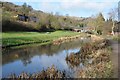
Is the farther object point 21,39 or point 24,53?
point 21,39

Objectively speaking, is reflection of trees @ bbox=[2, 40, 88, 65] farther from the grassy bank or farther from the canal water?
the grassy bank

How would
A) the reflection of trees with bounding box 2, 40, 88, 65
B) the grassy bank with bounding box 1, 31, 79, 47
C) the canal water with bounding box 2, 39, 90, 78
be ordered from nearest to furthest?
the canal water with bounding box 2, 39, 90, 78
the reflection of trees with bounding box 2, 40, 88, 65
the grassy bank with bounding box 1, 31, 79, 47

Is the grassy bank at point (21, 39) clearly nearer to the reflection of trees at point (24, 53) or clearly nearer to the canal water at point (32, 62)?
the reflection of trees at point (24, 53)

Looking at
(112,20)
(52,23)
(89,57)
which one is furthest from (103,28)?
(89,57)

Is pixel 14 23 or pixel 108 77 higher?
pixel 14 23

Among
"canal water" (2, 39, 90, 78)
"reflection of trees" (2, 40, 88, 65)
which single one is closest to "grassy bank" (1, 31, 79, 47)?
"reflection of trees" (2, 40, 88, 65)

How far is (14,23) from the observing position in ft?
255

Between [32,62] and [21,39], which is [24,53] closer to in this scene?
[32,62]

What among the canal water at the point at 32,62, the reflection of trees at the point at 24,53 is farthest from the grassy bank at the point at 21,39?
the canal water at the point at 32,62

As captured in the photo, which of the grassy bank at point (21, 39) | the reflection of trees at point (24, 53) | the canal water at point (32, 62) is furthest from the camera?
the grassy bank at point (21, 39)

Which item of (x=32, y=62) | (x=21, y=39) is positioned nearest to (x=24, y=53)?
(x=32, y=62)

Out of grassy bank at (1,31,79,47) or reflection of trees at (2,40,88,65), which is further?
grassy bank at (1,31,79,47)

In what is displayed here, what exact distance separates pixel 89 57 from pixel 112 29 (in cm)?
4632

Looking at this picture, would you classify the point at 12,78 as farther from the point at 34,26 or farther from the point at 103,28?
the point at 34,26
